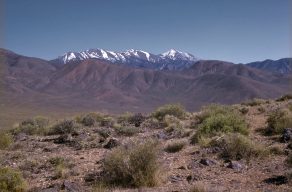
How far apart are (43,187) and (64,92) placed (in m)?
157

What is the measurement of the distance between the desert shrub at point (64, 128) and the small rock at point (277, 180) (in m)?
12.5

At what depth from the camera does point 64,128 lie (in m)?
22.6

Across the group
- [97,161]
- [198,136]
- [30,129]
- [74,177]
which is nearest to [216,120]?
[198,136]

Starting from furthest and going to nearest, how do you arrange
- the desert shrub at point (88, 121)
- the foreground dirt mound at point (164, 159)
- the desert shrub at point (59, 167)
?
1. the desert shrub at point (88, 121)
2. the desert shrub at point (59, 167)
3. the foreground dirt mound at point (164, 159)

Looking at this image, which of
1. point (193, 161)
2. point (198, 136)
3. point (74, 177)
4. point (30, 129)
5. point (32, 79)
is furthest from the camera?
point (32, 79)

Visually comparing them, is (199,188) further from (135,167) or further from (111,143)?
(111,143)

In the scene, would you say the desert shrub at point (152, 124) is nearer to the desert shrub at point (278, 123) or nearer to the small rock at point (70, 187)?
the desert shrub at point (278, 123)

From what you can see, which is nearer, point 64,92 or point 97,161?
point 97,161

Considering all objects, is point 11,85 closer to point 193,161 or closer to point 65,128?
point 65,128

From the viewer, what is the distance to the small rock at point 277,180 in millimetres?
10577

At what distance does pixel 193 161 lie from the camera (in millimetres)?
13648

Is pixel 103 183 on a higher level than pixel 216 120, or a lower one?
lower

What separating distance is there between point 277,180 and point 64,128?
540 inches

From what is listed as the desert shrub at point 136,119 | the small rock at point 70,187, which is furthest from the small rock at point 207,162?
the desert shrub at point 136,119
